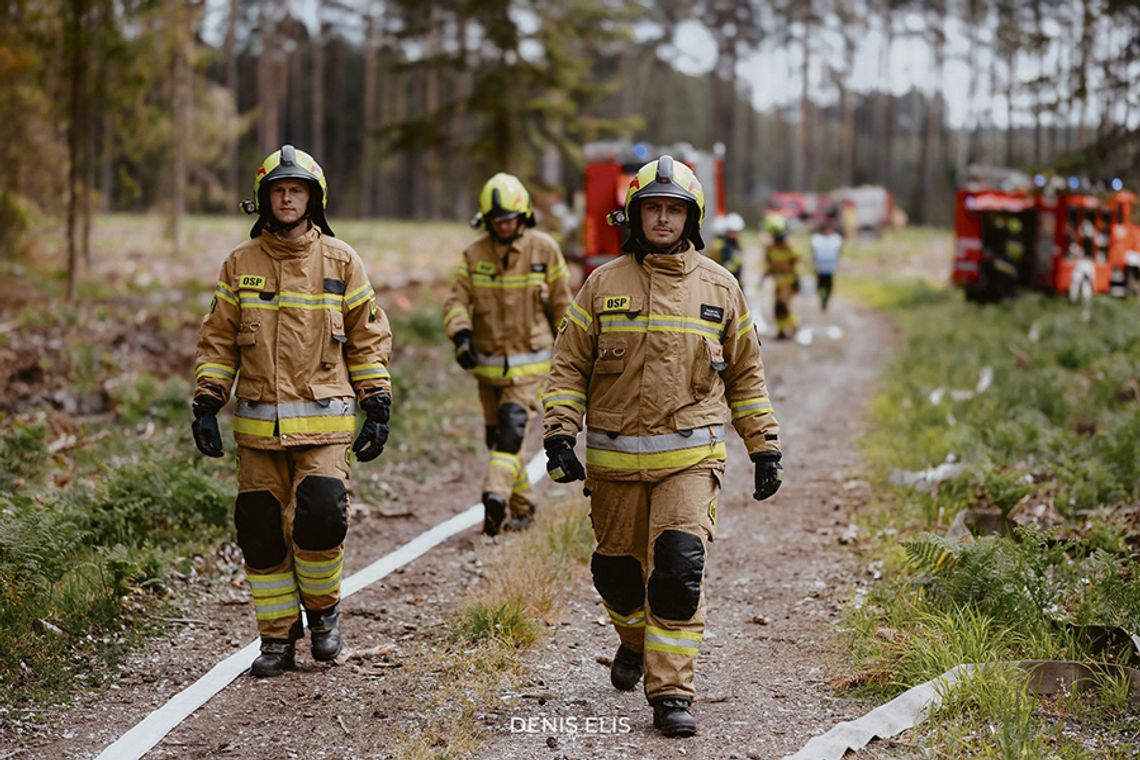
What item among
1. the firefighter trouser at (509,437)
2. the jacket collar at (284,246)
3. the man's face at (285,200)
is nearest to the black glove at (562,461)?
the jacket collar at (284,246)

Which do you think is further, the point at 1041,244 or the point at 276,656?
the point at 1041,244

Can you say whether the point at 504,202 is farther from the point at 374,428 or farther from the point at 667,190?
the point at 667,190

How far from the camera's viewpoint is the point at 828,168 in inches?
2881

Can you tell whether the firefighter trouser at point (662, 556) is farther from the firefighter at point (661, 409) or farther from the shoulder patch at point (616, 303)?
the shoulder patch at point (616, 303)

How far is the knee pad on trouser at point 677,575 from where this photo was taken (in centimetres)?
482

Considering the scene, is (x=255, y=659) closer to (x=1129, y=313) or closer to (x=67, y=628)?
(x=67, y=628)

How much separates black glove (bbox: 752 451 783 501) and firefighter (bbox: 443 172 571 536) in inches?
124

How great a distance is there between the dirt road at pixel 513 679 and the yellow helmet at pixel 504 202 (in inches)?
81.6

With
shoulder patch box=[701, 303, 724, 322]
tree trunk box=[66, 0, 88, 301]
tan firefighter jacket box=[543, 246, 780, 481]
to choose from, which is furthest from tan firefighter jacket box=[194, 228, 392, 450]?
tree trunk box=[66, 0, 88, 301]

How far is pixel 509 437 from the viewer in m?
7.95

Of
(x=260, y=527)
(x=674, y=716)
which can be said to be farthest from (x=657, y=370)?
(x=260, y=527)

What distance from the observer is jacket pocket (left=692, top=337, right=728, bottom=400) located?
16.3ft

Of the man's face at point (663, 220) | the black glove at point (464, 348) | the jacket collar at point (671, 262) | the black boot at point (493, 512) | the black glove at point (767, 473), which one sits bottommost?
the black boot at point (493, 512)

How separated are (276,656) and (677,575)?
197 cm
